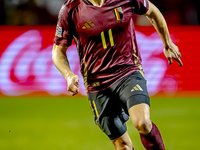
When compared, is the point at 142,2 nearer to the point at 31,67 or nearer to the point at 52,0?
the point at 31,67

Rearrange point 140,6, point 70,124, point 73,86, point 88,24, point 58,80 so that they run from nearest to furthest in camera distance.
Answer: point 73,86 < point 88,24 < point 140,6 < point 70,124 < point 58,80

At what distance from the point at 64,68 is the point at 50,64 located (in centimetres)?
470

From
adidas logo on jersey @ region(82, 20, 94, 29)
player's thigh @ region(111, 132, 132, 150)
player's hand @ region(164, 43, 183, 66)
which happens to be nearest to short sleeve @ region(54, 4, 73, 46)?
adidas logo on jersey @ region(82, 20, 94, 29)

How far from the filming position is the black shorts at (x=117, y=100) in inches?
93.0

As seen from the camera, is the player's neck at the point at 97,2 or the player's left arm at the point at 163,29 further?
the player's left arm at the point at 163,29

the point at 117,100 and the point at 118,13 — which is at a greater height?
the point at 118,13

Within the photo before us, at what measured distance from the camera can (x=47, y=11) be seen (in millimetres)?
8031

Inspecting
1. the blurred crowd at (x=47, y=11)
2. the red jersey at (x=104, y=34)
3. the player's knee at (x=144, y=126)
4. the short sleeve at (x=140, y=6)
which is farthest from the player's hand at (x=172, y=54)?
the blurred crowd at (x=47, y=11)

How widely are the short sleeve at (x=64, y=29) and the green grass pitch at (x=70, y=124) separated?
5.49ft

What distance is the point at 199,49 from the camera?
290 inches

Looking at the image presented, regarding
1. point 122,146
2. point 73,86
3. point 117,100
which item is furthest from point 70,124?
point 73,86

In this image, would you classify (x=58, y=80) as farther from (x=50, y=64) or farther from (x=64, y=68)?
(x=64, y=68)

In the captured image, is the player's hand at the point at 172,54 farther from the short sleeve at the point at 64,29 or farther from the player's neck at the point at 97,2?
the short sleeve at the point at 64,29

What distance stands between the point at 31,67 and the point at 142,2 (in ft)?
16.2
